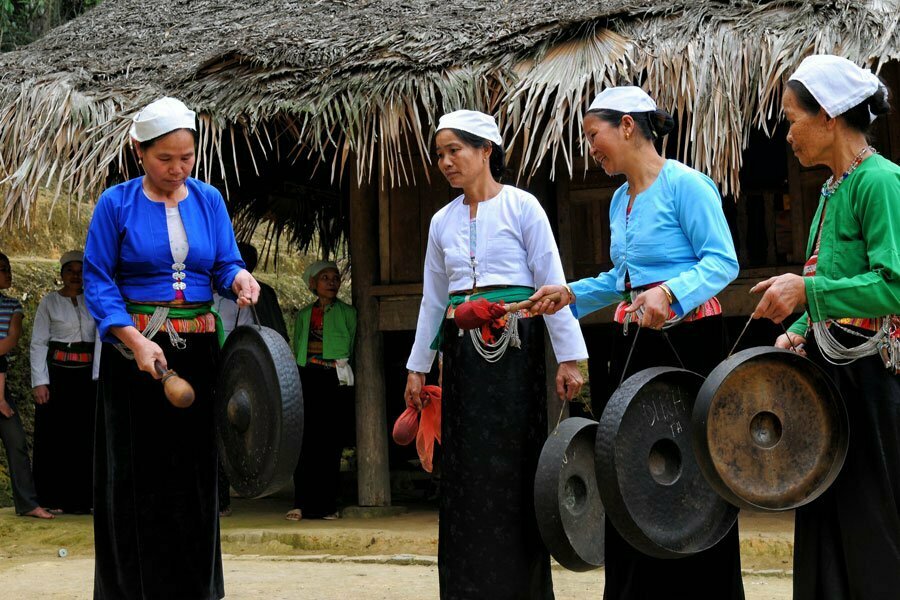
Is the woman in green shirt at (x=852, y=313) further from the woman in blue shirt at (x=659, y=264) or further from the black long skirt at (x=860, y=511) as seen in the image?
the woman in blue shirt at (x=659, y=264)

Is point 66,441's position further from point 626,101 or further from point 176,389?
point 626,101

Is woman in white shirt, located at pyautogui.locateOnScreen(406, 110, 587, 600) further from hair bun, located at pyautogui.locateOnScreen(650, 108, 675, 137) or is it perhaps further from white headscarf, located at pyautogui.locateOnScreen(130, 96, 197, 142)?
white headscarf, located at pyautogui.locateOnScreen(130, 96, 197, 142)

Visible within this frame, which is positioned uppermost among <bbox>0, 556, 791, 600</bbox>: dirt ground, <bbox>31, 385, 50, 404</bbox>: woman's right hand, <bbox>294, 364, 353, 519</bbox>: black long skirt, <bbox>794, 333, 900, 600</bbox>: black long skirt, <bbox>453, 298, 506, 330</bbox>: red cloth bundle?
<bbox>453, 298, 506, 330</bbox>: red cloth bundle

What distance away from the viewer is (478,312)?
13.0ft

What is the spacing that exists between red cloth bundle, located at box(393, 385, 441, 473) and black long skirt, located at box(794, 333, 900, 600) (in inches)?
65.6

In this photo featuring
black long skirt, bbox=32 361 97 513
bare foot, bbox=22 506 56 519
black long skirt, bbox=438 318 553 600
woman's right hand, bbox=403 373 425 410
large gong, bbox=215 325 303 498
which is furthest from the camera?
black long skirt, bbox=32 361 97 513

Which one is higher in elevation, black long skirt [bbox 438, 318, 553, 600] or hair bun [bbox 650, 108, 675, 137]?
hair bun [bbox 650, 108, 675, 137]

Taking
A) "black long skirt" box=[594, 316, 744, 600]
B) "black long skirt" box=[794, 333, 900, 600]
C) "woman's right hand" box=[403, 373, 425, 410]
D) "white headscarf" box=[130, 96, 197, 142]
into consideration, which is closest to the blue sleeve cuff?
"white headscarf" box=[130, 96, 197, 142]

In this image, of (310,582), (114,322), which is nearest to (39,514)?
(310,582)

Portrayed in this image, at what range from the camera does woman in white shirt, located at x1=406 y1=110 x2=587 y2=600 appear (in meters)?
4.10

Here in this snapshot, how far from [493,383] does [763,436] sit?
1184 millimetres

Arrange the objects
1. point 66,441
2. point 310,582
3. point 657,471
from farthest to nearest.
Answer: point 66,441
point 310,582
point 657,471

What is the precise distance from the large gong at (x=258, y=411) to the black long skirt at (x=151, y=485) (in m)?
0.13

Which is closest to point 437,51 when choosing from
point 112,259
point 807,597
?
point 112,259
